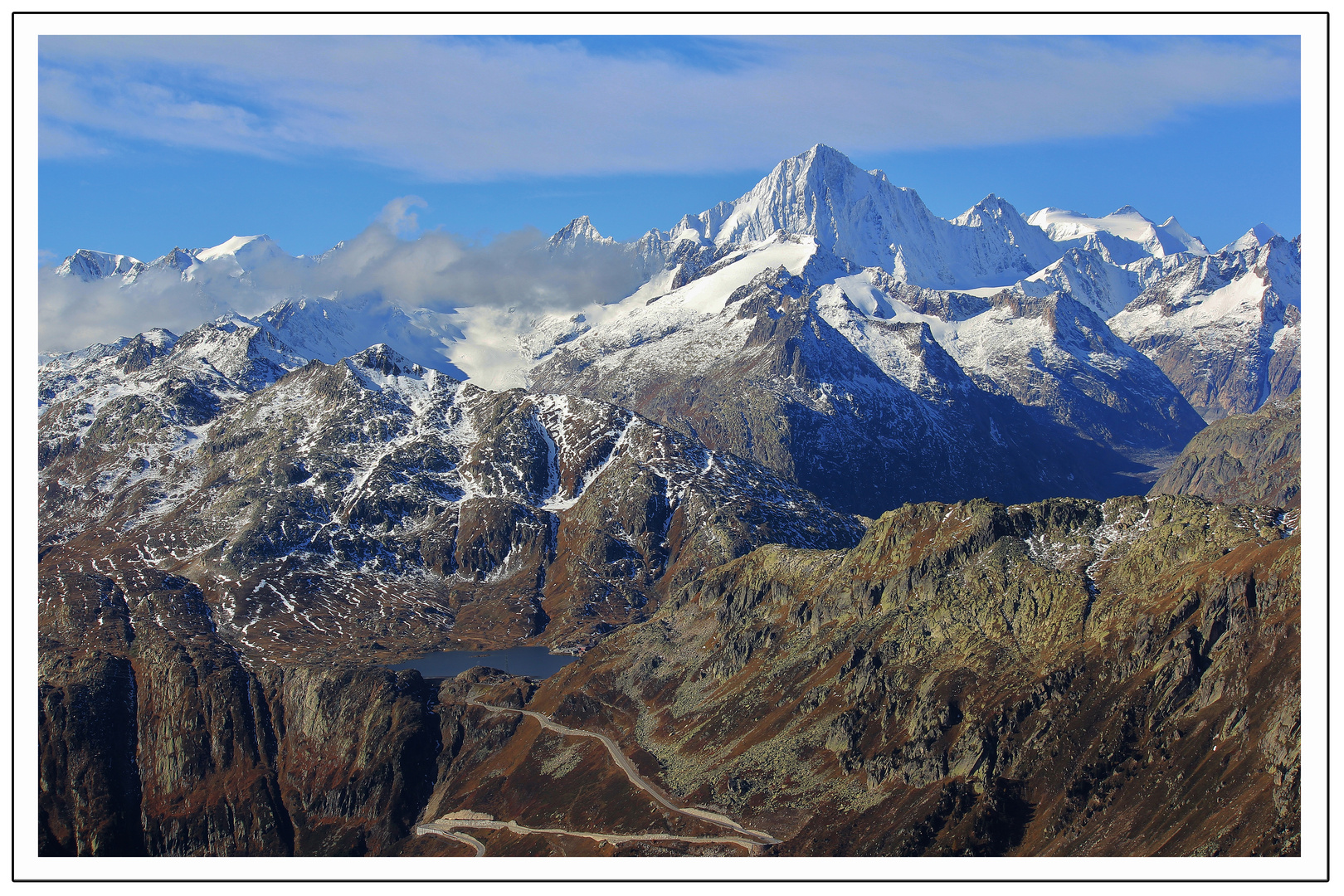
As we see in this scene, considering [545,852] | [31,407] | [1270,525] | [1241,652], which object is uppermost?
[31,407]

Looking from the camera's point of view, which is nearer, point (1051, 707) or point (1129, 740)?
point (1129, 740)

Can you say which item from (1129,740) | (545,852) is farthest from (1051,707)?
(545,852)

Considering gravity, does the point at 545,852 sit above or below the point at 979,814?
below

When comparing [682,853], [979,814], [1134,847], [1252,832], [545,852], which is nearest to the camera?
[1252,832]
